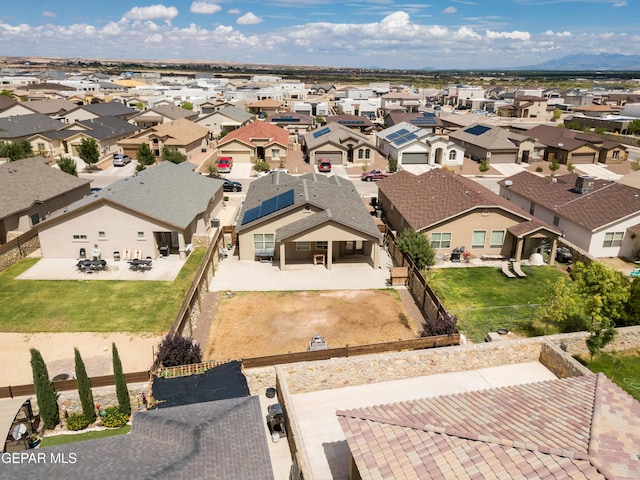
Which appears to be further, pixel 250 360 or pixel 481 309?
pixel 481 309

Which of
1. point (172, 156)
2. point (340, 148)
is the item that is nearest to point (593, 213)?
point (340, 148)

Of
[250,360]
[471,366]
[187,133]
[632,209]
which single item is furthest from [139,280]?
[187,133]

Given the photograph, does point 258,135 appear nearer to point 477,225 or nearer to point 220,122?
point 220,122

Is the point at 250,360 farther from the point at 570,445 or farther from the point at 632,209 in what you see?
the point at 632,209

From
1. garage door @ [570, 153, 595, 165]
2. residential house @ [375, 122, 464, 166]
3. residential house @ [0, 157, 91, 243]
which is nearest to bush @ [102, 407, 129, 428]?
residential house @ [0, 157, 91, 243]

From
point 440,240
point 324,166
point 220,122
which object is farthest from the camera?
point 220,122

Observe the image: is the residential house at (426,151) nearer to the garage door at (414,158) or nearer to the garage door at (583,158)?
the garage door at (414,158)

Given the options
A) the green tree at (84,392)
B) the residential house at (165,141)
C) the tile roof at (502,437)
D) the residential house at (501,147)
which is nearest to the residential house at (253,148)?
the residential house at (165,141)
